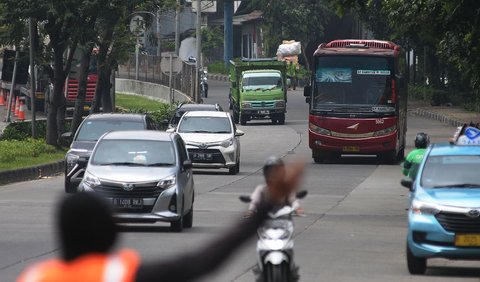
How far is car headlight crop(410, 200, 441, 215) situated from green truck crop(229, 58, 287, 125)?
4352 centimetres

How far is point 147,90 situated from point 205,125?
40.9 m

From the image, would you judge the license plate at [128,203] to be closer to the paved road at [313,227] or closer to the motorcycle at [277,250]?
the paved road at [313,227]

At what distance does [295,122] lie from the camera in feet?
201

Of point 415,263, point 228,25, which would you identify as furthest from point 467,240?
point 228,25

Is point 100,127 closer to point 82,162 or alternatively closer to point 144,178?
point 82,162

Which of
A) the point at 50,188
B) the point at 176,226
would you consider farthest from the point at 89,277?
the point at 50,188

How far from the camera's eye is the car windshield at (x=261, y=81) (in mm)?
59531

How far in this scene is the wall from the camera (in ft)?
230

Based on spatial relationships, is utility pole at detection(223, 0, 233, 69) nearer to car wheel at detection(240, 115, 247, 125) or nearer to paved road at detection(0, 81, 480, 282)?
car wheel at detection(240, 115, 247, 125)

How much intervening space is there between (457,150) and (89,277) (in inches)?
497

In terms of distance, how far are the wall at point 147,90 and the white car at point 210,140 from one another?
31.5 metres

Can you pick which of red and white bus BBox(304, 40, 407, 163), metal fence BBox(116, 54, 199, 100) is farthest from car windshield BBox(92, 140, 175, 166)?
metal fence BBox(116, 54, 199, 100)

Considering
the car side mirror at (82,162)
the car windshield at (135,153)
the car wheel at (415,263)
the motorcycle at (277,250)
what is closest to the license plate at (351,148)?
the car side mirror at (82,162)

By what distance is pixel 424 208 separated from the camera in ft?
50.0
